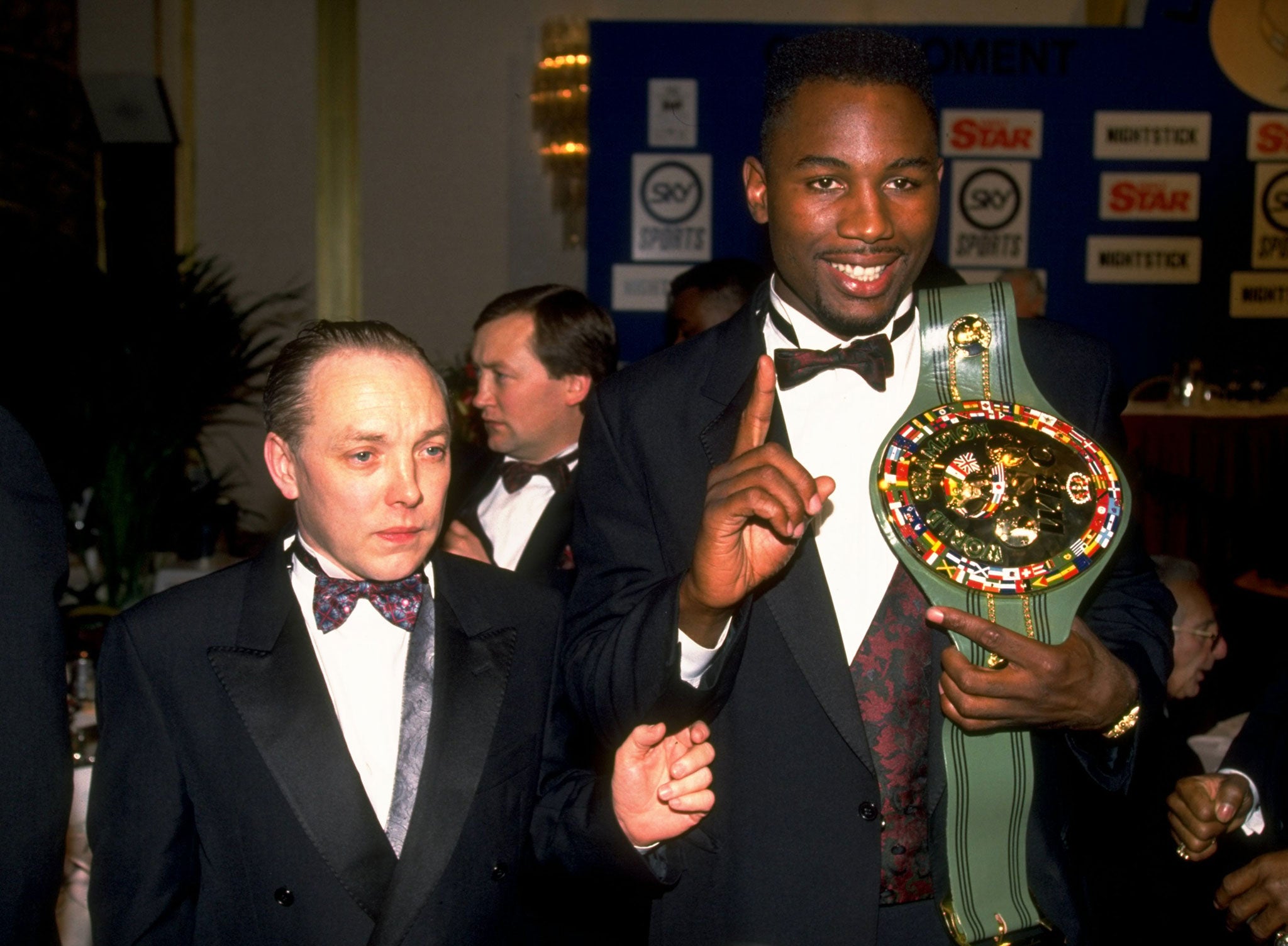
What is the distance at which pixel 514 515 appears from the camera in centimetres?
325

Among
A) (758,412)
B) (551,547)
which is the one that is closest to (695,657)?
(758,412)

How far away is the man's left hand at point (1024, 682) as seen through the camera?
1.34 metres

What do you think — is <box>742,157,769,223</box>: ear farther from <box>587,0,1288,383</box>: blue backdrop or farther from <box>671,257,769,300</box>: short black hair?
<box>587,0,1288,383</box>: blue backdrop

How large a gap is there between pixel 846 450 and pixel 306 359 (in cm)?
78

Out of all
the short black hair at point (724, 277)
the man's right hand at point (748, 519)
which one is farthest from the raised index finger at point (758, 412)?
the short black hair at point (724, 277)

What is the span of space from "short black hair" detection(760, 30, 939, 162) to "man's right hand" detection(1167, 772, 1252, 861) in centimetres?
128

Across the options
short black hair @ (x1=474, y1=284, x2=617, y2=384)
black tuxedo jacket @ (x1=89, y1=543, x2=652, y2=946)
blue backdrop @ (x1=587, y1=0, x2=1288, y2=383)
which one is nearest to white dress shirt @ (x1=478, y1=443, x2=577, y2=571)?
short black hair @ (x1=474, y1=284, x2=617, y2=384)

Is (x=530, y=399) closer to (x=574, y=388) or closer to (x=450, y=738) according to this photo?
(x=574, y=388)

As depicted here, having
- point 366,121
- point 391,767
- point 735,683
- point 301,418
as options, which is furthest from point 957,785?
point 366,121

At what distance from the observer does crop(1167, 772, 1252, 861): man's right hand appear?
82.7 inches

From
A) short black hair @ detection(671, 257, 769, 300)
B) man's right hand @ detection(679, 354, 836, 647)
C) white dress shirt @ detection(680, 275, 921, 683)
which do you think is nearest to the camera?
man's right hand @ detection(679, 354, 836, 647)

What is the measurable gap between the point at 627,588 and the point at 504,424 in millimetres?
1764

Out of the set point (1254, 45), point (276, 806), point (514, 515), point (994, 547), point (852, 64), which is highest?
point (1254, 45)

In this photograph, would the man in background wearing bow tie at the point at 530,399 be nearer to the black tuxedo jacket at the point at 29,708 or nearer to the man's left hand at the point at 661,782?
the man's left hand at the point at 661,782
